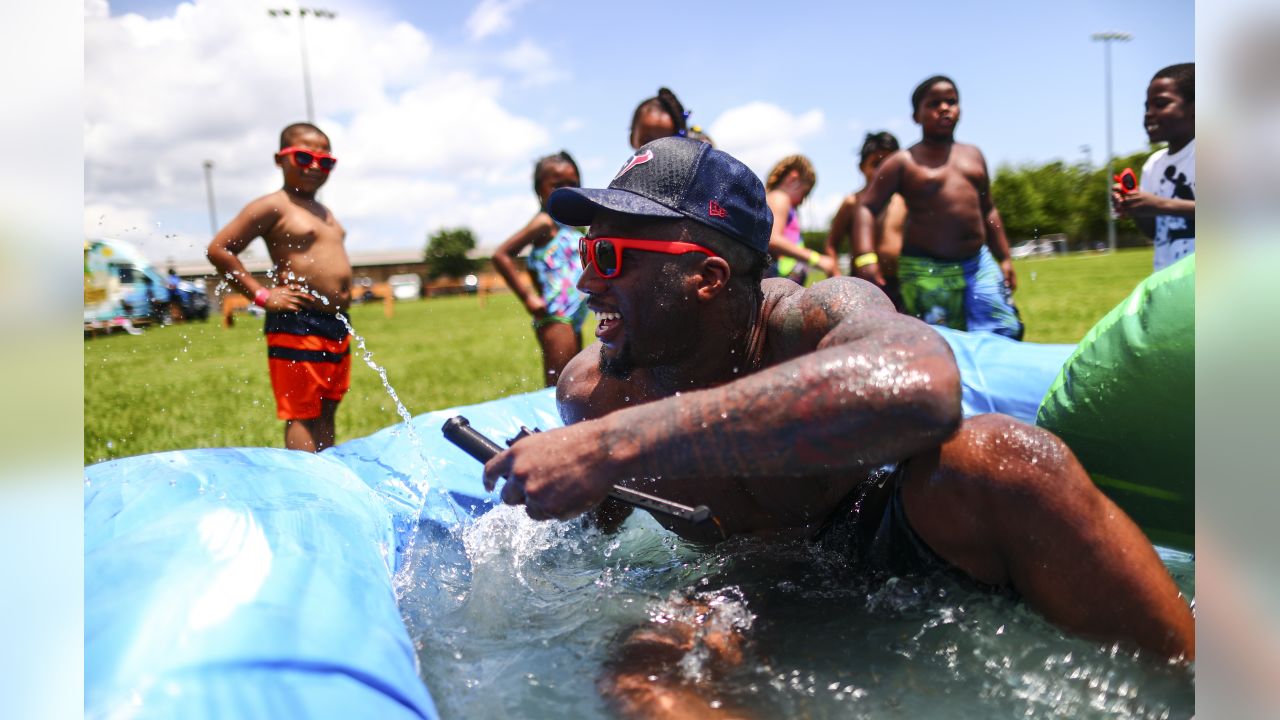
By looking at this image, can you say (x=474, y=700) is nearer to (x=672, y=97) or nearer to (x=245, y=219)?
(x=245, y=219)

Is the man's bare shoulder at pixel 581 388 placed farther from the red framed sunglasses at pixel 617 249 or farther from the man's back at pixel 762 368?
Result: the red framed sunglasses at pixel 617 249

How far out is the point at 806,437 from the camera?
1.38 m

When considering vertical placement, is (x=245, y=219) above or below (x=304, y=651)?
above

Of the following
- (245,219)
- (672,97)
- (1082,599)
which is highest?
(672,97)

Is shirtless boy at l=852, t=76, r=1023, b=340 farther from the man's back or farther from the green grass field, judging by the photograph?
the man's back

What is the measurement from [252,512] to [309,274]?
276 cm

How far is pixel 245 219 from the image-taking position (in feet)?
13.3

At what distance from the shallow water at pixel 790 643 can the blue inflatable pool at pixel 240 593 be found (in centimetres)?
20

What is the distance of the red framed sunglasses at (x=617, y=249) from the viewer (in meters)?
1.81

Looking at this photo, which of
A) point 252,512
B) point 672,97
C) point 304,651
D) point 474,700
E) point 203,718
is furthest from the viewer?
point 672,97

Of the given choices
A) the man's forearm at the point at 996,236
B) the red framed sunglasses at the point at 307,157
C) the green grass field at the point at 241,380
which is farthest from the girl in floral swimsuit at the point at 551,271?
the man's forearm at the point at 996,236
